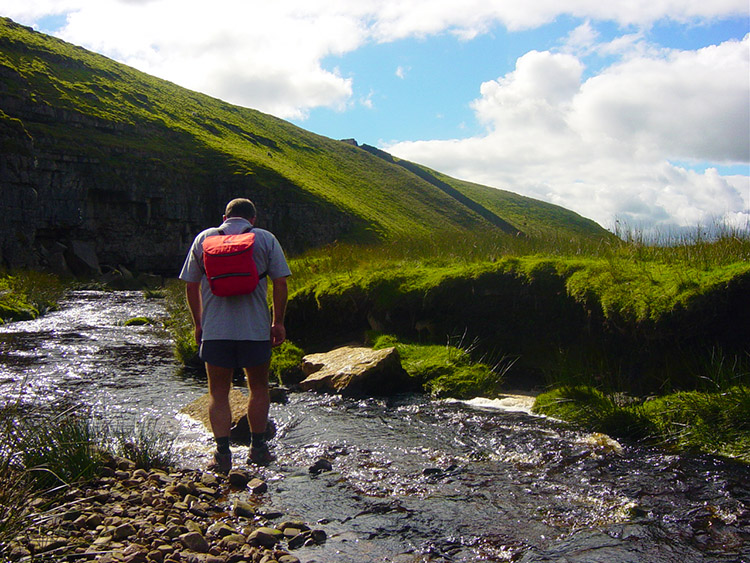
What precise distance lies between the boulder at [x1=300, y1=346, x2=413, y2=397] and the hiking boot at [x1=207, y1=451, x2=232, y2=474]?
3.51 metres

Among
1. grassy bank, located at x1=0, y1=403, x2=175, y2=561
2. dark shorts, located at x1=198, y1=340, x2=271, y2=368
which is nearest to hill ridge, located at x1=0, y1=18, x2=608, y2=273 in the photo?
dark shorts, located at x1=198, y1=340, x2=271, y2=368

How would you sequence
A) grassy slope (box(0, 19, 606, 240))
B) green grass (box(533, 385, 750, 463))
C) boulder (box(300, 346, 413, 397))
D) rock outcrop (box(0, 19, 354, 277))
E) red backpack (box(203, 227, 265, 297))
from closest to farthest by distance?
red backpack (box(203, 227, 265, 297))
green grass (box(533, 385, 750, 463))
boulder (box(300, 346, 413, 397))
rock outcrop (box(0, 19, 354, 277))
grassy slope (box(0, 19, 606, 240))

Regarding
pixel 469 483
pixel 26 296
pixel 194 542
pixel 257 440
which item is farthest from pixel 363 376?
pixel 26 296

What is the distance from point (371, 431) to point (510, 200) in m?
144

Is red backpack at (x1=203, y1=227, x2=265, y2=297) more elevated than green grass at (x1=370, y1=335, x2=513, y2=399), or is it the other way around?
red backpack at (x1=203, y1=227, x2=265, y2=297)

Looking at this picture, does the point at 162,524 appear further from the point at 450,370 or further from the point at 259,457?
the point at 450,370

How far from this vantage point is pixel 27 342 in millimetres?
14922

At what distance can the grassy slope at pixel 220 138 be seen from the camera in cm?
6750

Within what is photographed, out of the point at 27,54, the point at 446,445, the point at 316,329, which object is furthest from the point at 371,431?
the point at 27,54

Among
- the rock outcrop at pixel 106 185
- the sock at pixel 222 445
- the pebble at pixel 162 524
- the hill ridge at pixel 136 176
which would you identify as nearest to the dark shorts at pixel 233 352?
the sock at pixel 222 445

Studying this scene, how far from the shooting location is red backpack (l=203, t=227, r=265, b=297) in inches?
225

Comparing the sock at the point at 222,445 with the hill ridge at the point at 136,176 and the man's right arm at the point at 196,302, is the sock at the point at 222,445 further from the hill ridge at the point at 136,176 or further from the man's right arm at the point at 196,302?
the hill ridge at the point at 136,176

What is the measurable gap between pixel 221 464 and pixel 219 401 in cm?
67

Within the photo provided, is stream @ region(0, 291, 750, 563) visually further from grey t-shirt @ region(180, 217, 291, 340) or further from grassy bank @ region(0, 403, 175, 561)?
grey t-shirt @ region(180, 217, 291, 340)
